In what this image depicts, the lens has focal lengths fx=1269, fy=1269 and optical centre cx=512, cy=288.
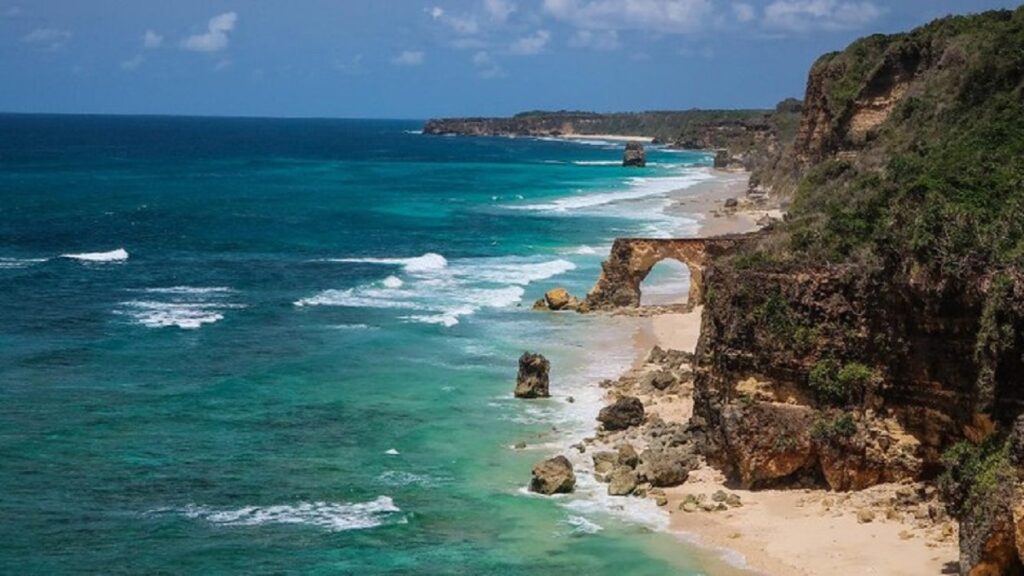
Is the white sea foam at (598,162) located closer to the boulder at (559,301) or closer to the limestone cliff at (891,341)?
the boulder at (559,301)

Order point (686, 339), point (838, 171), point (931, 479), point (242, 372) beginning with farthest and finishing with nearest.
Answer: point (838, 171) < point (686, 339) < point (242, 372) < point (931, 479)

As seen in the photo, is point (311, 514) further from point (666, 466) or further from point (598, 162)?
point (598, 162)

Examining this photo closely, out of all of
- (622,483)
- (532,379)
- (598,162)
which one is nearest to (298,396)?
(532,379)

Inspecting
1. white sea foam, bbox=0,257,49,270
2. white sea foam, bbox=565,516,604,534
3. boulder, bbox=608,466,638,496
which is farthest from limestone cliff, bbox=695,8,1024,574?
white sea foam, bbox=0,257,49,270

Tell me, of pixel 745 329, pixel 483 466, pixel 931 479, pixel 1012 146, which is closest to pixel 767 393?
pixel 745 329

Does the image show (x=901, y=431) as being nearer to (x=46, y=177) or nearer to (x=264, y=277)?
(x=264, y=277)

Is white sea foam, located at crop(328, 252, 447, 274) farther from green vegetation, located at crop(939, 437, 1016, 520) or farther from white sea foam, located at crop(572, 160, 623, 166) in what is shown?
white sea foam, located at crop(572, 160, 623, 166)
